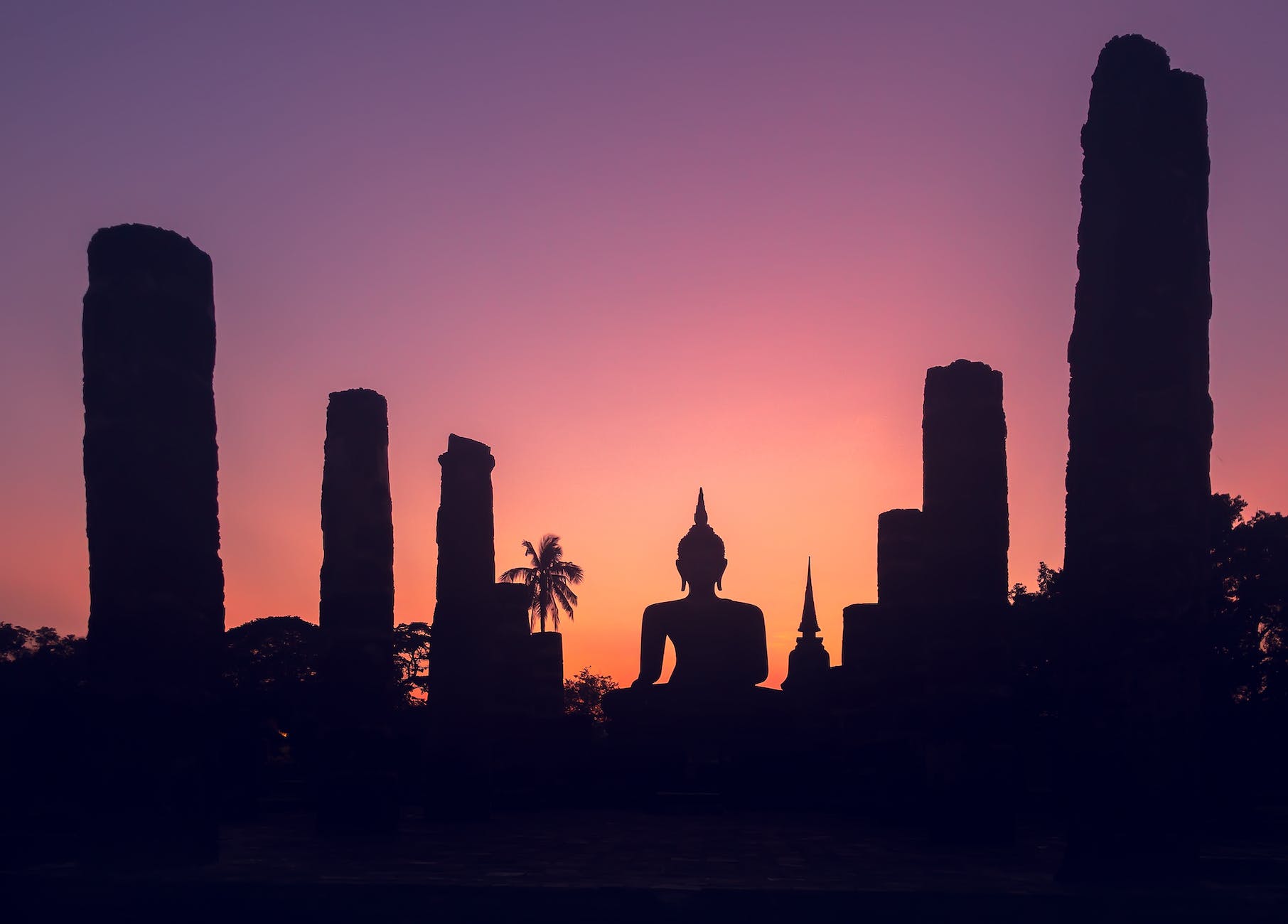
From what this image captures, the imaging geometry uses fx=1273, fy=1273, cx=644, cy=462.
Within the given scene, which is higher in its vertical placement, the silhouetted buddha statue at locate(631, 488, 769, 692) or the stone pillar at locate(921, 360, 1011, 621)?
the stone pillar at locate(921, 360, 1011, 621)

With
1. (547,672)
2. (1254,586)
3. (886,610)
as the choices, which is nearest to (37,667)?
(547,672)

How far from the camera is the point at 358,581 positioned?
13.2 meters

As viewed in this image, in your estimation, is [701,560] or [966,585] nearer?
[966,585]

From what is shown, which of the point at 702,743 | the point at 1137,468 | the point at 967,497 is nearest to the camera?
the point at 1137,468

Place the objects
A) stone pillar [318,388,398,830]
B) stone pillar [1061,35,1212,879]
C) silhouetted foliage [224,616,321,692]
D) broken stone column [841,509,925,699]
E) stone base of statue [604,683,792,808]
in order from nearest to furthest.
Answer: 1. stone pillar [1061,35,1212,879]
2. stone pillar [318,388,398,830]
3. broken stone column [841,509,925,699]
4. stone base of statue [604,683,792,808]
5. silhouetted foliage [224,616,321,692]

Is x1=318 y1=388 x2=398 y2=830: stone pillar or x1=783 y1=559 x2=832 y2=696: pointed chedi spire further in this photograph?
x1=783 y1=559 x2=832 y2=696: pointed chedi spire

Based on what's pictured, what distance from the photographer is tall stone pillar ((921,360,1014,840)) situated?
37.9ft

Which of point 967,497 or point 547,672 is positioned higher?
point 967,497

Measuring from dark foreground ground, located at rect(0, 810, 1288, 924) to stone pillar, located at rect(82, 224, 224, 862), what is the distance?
2.04 ft

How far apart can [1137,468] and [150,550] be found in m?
7.04

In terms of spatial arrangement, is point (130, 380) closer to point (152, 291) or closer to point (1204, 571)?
point (152, 291)

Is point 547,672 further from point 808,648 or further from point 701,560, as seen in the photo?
point 808,648

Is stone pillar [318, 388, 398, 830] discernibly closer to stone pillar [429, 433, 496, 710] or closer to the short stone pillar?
stone pillar [429, 433, 496, 710]

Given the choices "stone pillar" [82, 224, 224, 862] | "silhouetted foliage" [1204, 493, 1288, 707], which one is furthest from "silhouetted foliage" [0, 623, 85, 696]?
"silhouetted foliage" [1204, 493, 1288, 707]
